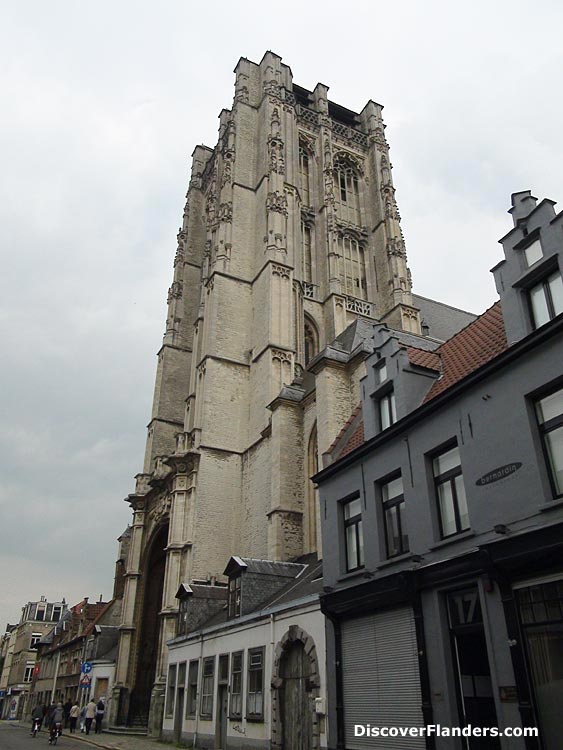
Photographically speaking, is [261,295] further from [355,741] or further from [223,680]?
[355,741]

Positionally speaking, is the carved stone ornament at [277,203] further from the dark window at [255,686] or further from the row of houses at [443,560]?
the dark window at [255,686]

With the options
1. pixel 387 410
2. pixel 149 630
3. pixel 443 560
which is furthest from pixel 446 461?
pixel 149 630

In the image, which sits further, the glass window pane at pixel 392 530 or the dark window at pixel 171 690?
the dark window at pixel 171 690

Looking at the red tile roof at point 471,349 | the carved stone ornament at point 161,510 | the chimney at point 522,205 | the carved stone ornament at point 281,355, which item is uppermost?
the carved stone ornament at point 281,355

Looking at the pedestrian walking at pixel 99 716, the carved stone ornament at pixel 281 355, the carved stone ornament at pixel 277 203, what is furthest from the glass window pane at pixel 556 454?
the carved stone ornament at pixel 277 203

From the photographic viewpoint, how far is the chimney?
31.1 feet

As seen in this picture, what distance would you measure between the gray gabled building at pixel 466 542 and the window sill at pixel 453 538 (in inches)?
1.8

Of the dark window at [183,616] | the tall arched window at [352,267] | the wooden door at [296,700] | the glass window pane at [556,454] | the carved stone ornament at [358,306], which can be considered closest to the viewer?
the glass window pane at [556,454]

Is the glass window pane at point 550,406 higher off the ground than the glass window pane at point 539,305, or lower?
lower

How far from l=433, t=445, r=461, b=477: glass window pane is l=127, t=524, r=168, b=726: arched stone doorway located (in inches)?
841

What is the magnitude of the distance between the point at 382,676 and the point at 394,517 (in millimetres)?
2415

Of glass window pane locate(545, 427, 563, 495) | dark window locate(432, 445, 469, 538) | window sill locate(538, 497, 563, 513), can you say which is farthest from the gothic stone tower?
window sill locate(538, 497, 563, 513)

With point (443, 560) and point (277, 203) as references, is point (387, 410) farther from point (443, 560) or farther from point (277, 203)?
point (277, 203)

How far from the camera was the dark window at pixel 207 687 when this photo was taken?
15000 millimetres
